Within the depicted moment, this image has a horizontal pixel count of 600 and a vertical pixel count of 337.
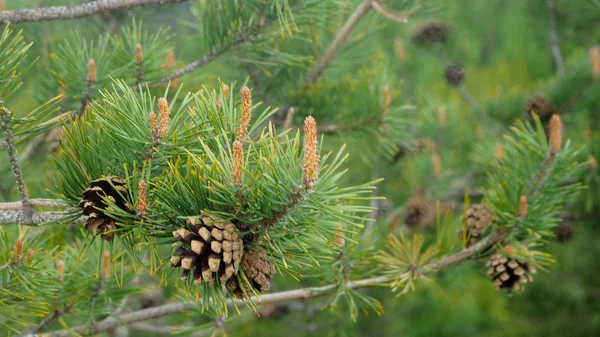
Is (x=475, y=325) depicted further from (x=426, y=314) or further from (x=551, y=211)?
(x=551, y=211)

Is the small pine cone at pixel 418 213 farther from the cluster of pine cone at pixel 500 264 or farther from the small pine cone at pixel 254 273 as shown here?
the small pine cone at pixel 254 273

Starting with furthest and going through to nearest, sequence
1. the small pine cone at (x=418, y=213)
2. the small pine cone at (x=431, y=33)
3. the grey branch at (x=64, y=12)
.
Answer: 1. the small pine cone at (x=431, y=33)
2. the small pine cone at (x=418, y=213)
3. the grey branch at (x=64, y=12)

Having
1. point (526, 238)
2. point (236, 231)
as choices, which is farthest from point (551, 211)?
point (236, 231)

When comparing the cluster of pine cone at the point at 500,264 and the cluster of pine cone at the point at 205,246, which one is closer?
the cluster of pine cone at the point at 205,246

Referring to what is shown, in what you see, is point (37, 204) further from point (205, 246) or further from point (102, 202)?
point (205, 246)

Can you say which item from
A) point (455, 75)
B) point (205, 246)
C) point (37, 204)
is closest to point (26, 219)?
point (37, 204)

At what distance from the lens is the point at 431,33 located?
2418 mm

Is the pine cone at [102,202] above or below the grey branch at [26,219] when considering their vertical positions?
above

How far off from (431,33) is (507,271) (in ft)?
5.27

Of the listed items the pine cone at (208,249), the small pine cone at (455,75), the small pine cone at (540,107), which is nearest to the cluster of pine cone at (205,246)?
the pine cone at (208,249)

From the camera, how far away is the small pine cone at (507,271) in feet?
3.20

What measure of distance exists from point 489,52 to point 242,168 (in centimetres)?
420

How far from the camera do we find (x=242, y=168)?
620 millimetres

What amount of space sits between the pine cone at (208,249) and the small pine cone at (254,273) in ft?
0.09
